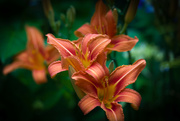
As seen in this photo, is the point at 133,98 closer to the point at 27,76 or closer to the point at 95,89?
the point at 95,89

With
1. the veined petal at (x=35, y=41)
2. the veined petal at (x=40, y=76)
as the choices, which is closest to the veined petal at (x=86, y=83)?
the veined petal at (x=40, y=76)

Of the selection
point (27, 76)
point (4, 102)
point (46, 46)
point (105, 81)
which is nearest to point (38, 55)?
point (46, 46)

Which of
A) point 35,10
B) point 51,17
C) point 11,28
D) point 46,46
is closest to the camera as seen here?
point 51,17

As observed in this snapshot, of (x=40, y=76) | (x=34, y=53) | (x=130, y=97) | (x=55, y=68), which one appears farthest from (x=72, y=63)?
(x=34, y=53)

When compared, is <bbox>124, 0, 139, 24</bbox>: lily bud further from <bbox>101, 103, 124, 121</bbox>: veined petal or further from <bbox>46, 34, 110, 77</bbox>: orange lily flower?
<bbox>101, 103, 124, 121</bbox>: veined petal

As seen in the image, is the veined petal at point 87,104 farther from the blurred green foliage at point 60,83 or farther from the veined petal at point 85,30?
the blurred green foliage at point 60,83

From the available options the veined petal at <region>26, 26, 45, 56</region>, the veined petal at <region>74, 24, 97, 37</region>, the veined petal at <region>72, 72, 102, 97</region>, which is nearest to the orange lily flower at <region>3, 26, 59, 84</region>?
the veined petal at <region>26, 26, 45, 56</region>
